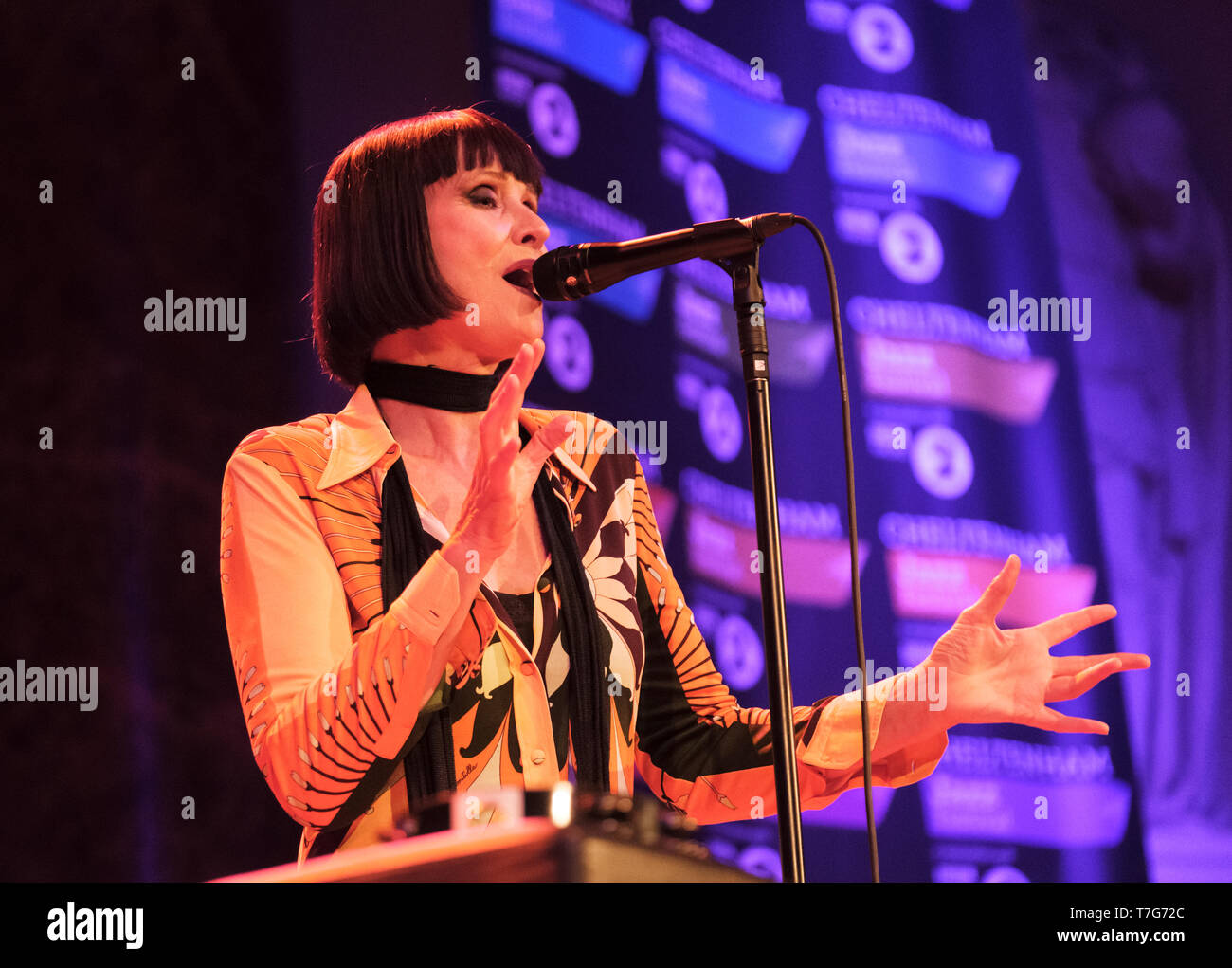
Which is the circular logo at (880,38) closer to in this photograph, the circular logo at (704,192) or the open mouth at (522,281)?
the circular logo at (704,192)

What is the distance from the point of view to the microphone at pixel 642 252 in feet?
4.42

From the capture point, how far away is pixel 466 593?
147cm

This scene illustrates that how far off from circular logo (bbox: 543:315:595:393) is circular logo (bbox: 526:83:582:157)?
1.05ft

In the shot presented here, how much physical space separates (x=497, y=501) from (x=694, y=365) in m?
0.97

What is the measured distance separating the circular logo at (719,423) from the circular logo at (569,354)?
0.23 metres

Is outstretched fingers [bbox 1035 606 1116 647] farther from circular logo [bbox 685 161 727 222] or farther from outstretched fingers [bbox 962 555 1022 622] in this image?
circular logo [bbox 685 161 727 222]

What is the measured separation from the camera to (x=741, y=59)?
2.38 m

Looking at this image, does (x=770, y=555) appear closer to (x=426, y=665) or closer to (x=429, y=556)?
(x=426, y=665)

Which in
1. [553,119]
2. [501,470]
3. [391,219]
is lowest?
[501,470]
